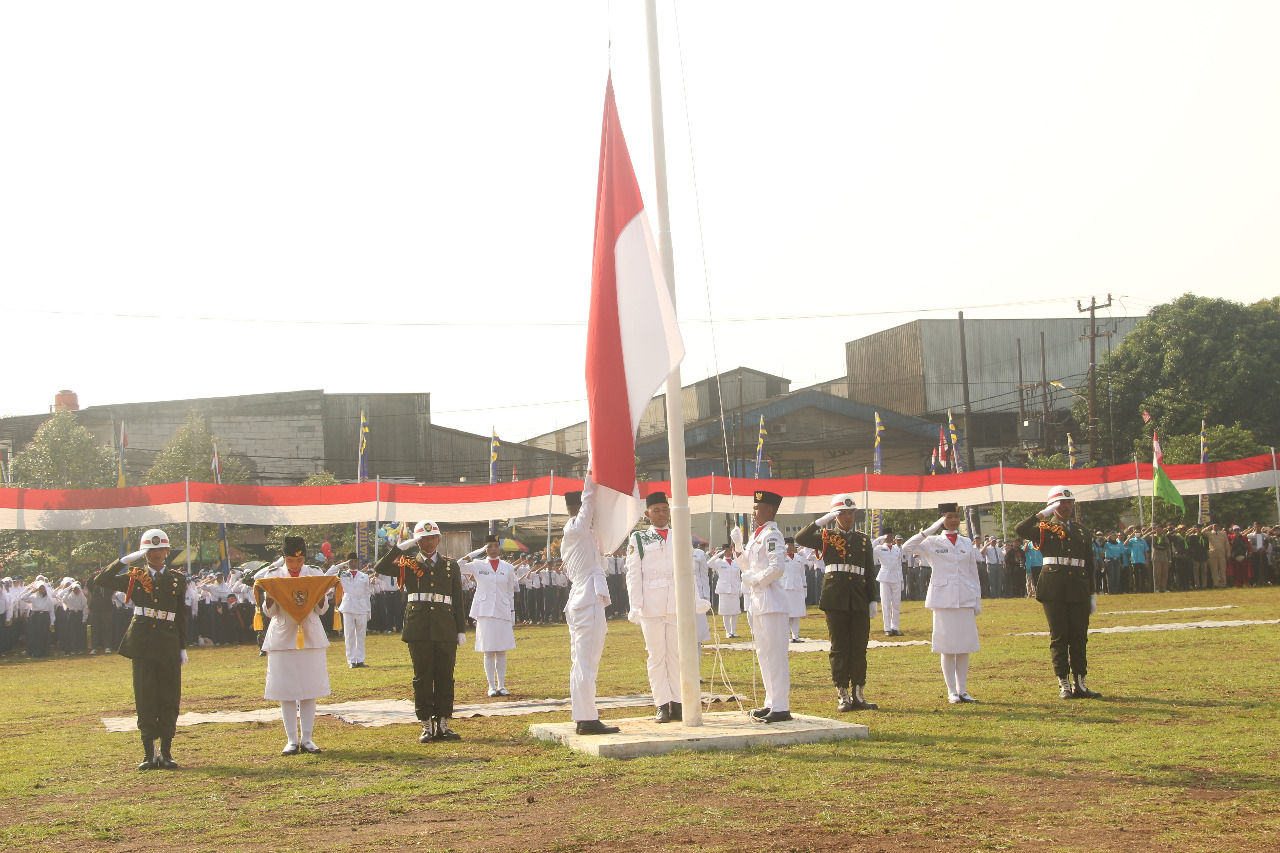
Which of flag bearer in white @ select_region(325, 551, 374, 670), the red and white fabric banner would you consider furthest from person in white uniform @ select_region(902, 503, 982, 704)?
the red and white fabric banner

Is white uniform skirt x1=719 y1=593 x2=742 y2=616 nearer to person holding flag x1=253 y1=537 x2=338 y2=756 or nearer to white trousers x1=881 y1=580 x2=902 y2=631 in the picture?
white trousers x1=881 y1=580 x2=902 y2=631

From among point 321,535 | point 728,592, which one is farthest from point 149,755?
point 321,535

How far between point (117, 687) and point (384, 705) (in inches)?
261

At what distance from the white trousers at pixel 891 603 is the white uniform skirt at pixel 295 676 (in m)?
13.7

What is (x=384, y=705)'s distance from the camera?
13.5 m

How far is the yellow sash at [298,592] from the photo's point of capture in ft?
32.9

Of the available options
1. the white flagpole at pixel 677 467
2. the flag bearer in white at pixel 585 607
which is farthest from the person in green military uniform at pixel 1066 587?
the flag bearer in white at pixel 585 607

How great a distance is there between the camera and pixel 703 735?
8836mm

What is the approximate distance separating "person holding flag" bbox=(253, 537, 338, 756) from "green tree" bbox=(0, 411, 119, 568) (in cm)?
3055

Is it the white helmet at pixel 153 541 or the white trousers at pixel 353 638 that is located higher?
the white helmet at pixel 153 541

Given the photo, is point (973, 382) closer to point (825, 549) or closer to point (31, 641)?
point (31, 641)

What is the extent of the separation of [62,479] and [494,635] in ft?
92.7

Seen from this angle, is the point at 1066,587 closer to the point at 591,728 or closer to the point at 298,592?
the point at 591,728

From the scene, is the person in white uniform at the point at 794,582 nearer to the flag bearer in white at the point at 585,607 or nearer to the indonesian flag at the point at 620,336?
the flag bearer in white at the point at 585,607
